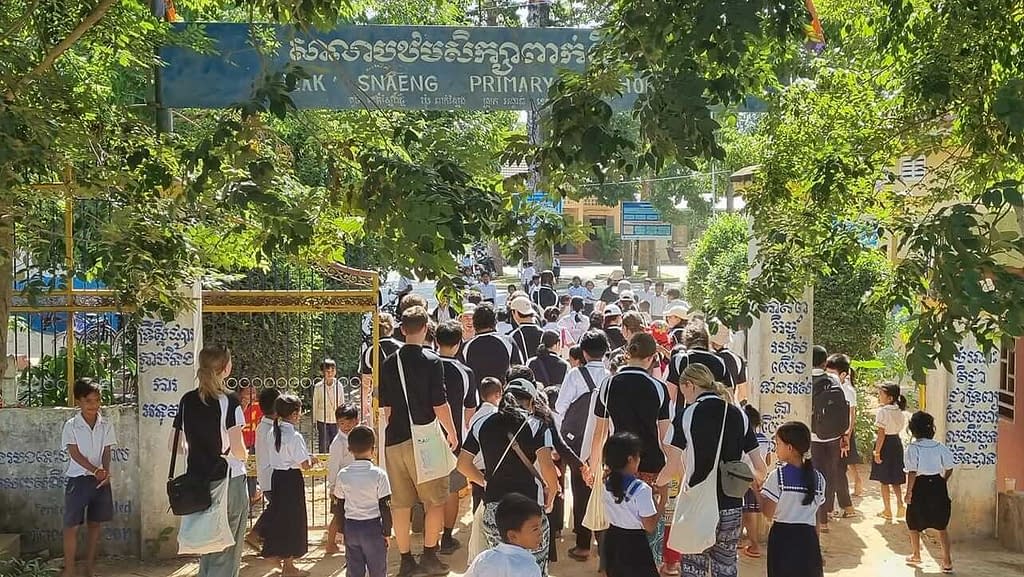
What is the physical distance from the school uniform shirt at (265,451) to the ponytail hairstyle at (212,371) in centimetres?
95

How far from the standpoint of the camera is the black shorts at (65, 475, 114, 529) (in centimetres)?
749

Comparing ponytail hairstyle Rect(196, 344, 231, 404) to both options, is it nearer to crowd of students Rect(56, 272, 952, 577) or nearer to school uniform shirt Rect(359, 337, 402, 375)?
crowd of students Rect(56, 272, 952, 577)

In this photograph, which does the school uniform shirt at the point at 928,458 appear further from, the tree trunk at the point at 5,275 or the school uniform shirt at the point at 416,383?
the tree trunk at the point at 5,275

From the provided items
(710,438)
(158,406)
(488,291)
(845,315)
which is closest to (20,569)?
(158,406)

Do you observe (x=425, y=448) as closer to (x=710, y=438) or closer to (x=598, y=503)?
(x=598, y=503)

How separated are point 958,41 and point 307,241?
3.30 meters

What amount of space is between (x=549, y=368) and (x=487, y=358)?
89 cm

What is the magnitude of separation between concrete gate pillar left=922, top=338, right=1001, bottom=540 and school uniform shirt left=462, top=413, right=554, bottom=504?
4.36 meters

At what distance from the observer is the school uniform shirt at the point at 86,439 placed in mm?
7426

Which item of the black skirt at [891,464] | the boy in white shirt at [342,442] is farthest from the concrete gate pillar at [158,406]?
the black skirt at [891,464]

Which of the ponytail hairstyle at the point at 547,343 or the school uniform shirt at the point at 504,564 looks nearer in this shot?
the school uniform shirt at the point at 504,564

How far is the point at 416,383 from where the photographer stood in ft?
24.5

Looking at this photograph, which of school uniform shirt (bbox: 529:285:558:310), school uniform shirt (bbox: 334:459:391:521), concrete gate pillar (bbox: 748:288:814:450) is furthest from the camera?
school uniform shirt (bbox: 529:285:558:310)

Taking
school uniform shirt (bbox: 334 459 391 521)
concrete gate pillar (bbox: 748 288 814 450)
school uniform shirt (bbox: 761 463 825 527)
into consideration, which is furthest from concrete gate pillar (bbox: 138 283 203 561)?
concrete gate pillar (bbox: 748 288 814 450)
